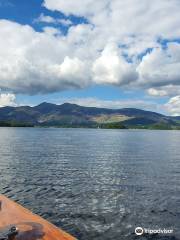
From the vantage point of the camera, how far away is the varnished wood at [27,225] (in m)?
13.4

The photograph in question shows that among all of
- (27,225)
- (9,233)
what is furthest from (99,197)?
(9,233)

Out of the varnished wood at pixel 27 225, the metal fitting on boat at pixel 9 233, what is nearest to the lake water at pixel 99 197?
the varnished wood at pixel 27 225

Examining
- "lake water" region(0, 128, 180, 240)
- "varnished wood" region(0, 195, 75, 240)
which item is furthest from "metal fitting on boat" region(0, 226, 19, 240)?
"lake water" region(0, 128, 180, 240)

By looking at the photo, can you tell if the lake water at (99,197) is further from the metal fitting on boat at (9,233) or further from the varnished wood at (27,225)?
the metal fitting on boat at (9,233)

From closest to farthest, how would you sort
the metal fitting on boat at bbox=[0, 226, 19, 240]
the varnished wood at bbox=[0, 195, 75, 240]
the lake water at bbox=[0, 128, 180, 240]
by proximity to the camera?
the metal fitting on boat at bbox=[0, 226, 19, 240]
the varnished wood at bbox=[0, 195, 75, 240]
the lake water at bbox=[0, 128, 180, 240]

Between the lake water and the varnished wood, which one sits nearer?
the varnished wood

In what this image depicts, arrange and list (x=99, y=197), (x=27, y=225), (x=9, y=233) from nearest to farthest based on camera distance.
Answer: (x=9, y=233)
(x=27, y=225)
(x=99, y=197)

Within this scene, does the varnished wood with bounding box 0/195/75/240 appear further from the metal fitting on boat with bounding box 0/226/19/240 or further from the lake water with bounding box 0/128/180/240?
the lake water with bounding box 0/128/180/240

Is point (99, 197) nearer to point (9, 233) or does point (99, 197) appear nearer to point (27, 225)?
point (27, 225)

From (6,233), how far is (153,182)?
3152 centimetres

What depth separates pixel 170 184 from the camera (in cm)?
4044

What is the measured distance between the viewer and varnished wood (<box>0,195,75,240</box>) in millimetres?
13365

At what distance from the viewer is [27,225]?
579 inches

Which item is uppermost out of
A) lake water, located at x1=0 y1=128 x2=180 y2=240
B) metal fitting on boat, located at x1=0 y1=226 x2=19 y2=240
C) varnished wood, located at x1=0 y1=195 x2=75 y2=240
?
metal fitting on boat, located at x1=0 y1=226 x2=19 y2=240
